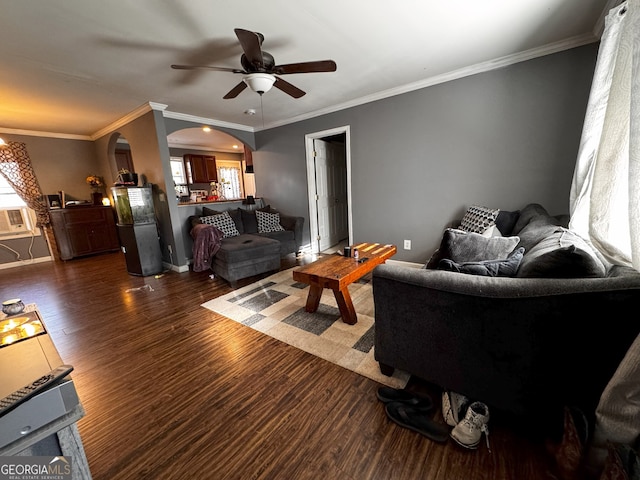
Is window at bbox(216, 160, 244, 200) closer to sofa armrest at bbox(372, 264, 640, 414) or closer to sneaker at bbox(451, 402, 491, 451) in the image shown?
sofa armrest at bbox(372, 264, 640, 414)

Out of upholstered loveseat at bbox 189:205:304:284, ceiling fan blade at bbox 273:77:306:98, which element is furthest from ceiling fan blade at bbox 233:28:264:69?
upholstered loveseat at bbox 189:205:304:284

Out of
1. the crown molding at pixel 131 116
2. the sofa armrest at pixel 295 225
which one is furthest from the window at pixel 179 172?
the sofa armrest at pixel 295 225

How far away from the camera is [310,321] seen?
91.7 inches

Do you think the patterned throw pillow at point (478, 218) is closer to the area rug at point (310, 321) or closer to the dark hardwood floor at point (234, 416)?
the area rug at point (310, 321)

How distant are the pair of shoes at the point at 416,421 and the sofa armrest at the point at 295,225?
3.31 m

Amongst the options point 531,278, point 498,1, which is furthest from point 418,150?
point 531,278

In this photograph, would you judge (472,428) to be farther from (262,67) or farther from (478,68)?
(478,68)

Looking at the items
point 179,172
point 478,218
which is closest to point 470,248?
point 478,218

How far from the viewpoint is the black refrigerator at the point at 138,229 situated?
12.2ft

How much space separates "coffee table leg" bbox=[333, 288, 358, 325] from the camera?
7.17 ft

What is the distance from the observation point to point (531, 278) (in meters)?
1.17

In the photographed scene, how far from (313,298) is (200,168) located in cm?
629

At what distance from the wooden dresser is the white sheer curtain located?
23.6ft

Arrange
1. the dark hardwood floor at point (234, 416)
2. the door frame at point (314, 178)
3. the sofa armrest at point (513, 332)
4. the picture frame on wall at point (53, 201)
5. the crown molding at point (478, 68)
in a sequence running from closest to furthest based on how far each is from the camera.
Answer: the sofa armrest at point (513, 332) < the dark hardwood floor at point (234, 416) < the crown molding at point (478, 68) < the door frame at point (314, 178) < the picture frame on wall at point (53, 201)
